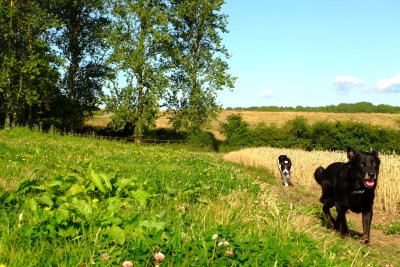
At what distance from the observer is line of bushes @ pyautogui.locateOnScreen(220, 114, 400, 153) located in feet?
89.5

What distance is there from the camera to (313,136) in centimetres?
3011

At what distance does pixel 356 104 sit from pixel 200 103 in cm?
6050

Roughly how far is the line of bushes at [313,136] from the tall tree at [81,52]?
13.2 meters

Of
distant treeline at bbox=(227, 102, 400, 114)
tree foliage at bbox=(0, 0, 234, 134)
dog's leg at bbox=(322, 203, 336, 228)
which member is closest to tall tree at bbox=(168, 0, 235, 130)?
tree foliage at bbox=(0, 0, 234, 134)

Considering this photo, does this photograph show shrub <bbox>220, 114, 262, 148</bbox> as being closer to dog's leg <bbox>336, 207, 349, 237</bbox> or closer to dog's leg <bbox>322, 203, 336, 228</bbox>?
dog's leg <bbox>322, 203, 336, 228</bbox>

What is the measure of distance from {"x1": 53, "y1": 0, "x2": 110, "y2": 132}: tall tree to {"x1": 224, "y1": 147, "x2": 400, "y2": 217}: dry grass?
50.3 ft

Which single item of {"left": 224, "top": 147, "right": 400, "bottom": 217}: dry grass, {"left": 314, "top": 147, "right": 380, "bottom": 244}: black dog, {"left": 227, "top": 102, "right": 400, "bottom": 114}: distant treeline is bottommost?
{"left": 224, "top": 147, "right": 400, "bottom": 217}: dry grass

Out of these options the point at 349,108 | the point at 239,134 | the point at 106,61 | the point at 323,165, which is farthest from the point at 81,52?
the point at 349,108

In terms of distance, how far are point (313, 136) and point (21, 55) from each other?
24893 mm

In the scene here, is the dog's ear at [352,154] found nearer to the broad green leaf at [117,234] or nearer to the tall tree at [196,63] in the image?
the broad green leaf at [117,234]

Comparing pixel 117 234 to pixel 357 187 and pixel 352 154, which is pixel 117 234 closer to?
pixel 357 187

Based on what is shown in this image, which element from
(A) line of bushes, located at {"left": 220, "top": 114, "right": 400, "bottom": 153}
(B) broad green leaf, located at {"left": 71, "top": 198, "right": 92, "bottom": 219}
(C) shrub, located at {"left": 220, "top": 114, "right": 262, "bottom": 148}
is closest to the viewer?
(B) broad green leaf, located at {"left": 71, "top": 198, "right": 92, "bottom": 219}

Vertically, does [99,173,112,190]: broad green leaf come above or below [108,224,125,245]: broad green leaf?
above

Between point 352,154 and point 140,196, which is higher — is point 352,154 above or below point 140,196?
above
